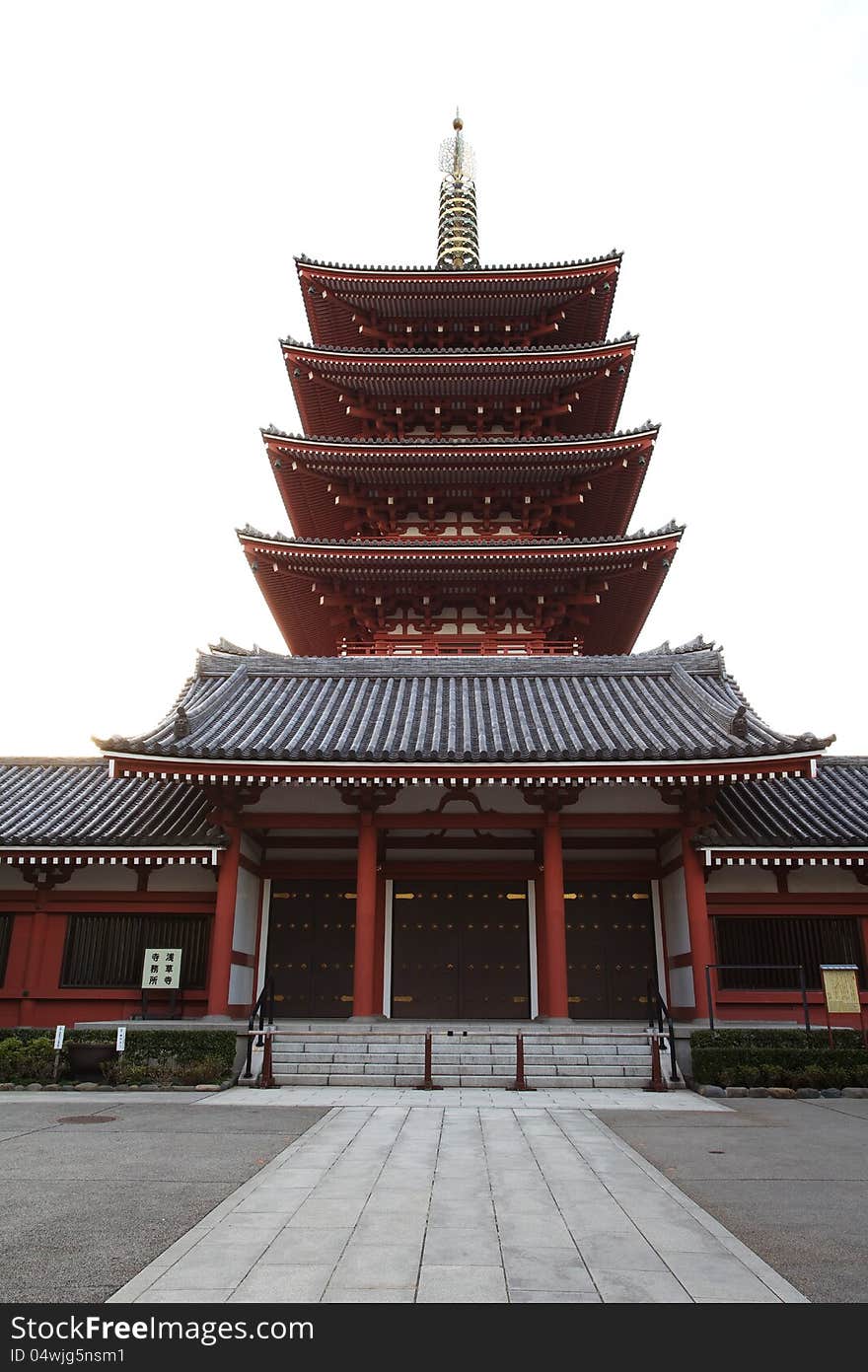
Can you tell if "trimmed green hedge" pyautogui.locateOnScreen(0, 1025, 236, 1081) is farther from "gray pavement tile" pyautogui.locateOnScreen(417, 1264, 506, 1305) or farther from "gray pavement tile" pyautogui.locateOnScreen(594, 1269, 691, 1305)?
"gray pavement tile" pyautogui.locateOnScreen(594, 1269, 691, 1305)

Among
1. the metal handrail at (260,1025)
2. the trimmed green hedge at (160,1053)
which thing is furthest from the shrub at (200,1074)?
the metal handrail at (260,1025)

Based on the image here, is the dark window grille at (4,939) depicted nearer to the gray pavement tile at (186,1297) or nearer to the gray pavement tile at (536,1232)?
the gray pavement tile at (536,1232)

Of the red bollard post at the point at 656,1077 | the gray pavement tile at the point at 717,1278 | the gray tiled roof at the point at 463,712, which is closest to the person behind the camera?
the gray pavement tile at the point at 717,1278

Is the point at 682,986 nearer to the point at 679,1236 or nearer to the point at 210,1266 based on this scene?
the point at 679,1236

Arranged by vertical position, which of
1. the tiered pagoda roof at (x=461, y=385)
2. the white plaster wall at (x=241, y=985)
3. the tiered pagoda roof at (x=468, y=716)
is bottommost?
the white plaster wall at (x=241, y=985)

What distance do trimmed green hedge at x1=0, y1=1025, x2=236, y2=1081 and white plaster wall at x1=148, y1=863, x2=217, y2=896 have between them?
3.71 metres

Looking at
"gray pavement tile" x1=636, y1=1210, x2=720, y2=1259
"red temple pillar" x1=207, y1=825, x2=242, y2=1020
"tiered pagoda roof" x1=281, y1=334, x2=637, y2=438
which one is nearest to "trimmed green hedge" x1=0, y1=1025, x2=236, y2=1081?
"red temple pillar" x1=207, y1=825, x2=242, y2=1020

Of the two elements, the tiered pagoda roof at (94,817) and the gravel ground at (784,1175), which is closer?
the gravel ground at (784,1175)

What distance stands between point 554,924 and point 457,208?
28.6m

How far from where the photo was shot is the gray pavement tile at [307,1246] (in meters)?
4.79

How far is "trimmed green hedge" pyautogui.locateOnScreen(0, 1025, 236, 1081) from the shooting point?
1304 centimetres

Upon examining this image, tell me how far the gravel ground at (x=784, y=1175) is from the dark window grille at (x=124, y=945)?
376 inches

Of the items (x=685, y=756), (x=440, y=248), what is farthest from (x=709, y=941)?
(x=440, y=248)
